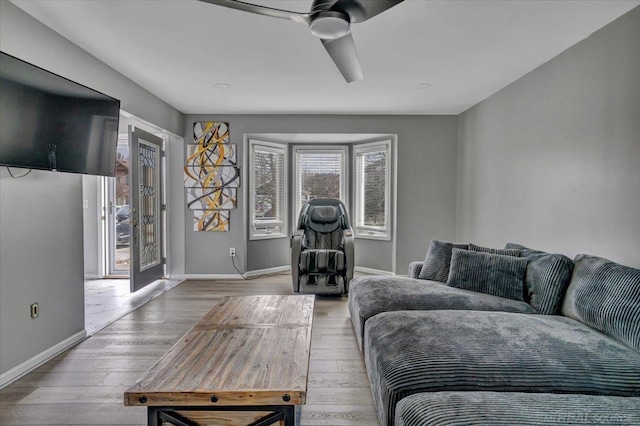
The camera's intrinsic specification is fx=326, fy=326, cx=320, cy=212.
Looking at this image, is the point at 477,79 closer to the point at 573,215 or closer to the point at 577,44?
the point at 577,44

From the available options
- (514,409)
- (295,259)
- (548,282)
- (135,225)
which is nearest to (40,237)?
(135,225)

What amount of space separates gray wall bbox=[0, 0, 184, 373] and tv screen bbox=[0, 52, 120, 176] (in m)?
0.24

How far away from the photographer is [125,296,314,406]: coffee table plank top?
1188mm

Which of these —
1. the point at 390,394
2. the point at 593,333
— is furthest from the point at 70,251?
the point at 593,333

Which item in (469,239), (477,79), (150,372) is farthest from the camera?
(469,239)

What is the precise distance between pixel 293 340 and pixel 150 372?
0.64m

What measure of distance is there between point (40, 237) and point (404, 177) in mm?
4142

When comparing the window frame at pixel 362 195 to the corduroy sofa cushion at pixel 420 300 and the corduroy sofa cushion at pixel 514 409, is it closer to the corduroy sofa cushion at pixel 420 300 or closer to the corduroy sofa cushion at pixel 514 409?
the corduroy sofa cushion at pixel 420 300

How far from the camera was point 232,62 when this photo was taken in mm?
2961

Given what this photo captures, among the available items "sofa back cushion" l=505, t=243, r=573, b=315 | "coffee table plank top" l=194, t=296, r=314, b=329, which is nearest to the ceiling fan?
"coffee table plank top" l=194, t=296, r=314, b=329

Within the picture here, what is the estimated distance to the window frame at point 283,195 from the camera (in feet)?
16.3

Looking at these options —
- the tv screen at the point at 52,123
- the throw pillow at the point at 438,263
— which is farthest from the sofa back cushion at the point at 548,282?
the tv screen at the point at 52,123

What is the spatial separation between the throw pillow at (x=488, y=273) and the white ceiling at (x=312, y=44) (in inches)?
66.9

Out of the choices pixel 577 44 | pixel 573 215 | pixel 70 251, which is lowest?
pixel 70 251
